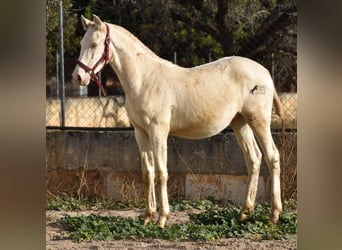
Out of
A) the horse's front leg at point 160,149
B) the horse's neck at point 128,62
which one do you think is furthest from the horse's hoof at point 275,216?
the horse's neck at point 128,62

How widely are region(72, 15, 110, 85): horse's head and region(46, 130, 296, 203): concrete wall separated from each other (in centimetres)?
237

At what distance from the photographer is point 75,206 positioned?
7.89m

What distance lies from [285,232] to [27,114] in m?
3.97

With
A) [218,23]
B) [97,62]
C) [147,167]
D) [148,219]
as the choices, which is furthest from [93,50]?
[218,23]

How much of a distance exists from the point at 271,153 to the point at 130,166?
7.70 ft

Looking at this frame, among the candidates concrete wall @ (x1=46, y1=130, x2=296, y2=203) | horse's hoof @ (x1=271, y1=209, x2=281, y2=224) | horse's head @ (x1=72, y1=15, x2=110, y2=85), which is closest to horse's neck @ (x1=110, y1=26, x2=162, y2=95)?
horse's head @ (x1=72, y1=15, x2=110, y2=85)

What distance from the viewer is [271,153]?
252 inches

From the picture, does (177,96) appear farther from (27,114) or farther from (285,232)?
(27,114)

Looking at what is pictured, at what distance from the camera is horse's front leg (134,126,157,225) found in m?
6.25

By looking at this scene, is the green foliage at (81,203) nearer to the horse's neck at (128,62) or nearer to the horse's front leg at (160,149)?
the horse's front leg at (160,149)

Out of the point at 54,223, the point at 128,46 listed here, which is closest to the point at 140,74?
A: the point at 128,46

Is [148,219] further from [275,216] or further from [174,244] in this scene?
[275,216]

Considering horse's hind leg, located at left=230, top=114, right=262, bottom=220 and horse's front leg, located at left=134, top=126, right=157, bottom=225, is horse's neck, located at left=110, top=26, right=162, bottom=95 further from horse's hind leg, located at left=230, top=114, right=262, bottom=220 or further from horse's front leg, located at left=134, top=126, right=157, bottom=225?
horse's hind leg, located at left=230, top=114, right=262, bottom=220

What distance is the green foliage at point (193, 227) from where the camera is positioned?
6.10 meters
